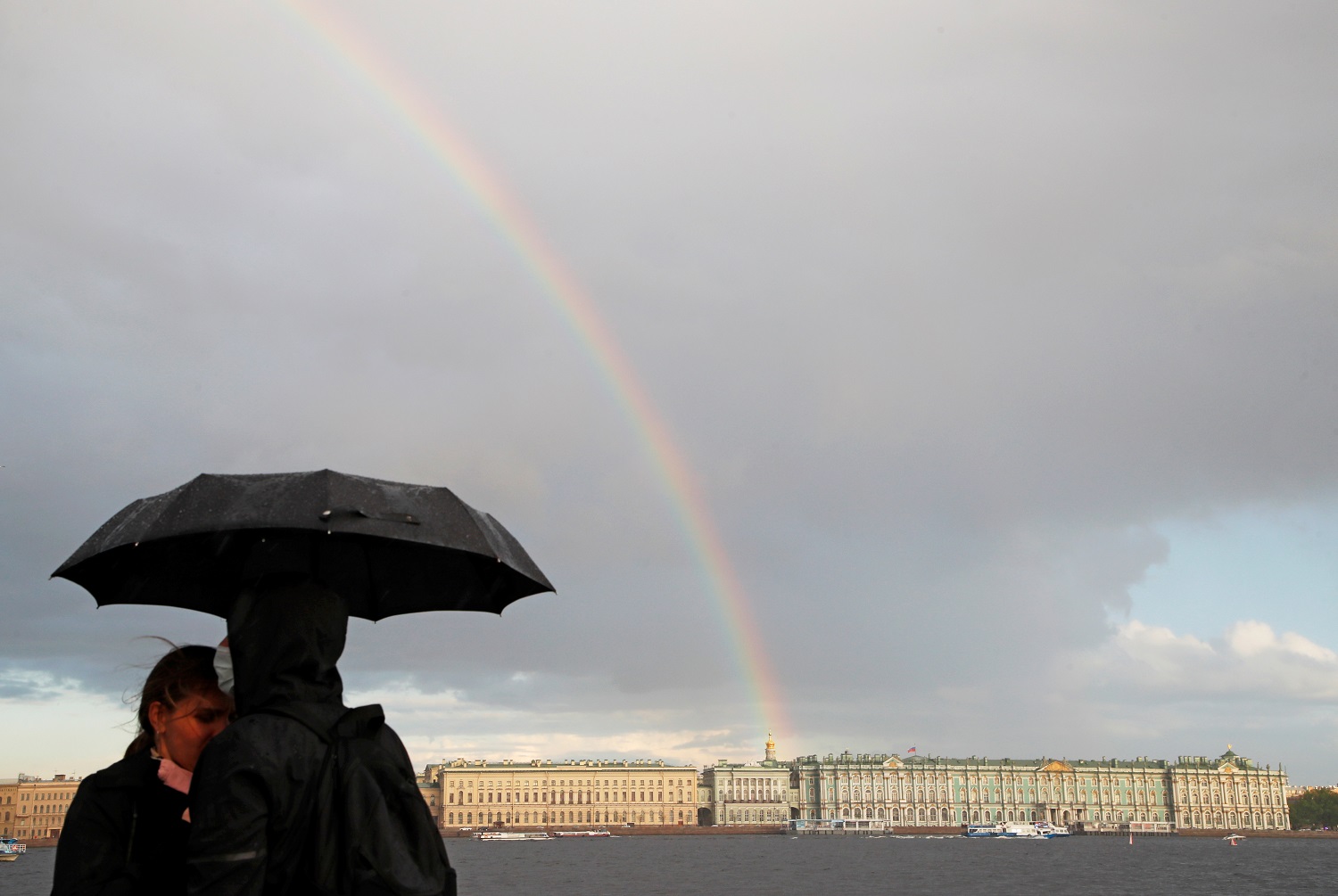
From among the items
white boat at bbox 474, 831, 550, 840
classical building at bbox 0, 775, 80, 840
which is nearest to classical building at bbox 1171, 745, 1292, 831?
white boat at bbox 474, 831, 550, 840

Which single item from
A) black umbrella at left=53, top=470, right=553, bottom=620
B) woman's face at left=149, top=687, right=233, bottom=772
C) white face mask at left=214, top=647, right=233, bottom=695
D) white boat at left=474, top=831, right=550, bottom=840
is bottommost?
white boat at left=474, top=831, right=550, bottom=840

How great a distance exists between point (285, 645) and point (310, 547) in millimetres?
1068

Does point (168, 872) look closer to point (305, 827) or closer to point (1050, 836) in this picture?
point (305, 827)

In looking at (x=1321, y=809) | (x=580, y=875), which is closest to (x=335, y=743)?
(x=580, y=875)

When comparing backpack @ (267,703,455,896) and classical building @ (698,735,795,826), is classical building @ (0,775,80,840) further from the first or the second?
backpack @ (267,703,455,896)

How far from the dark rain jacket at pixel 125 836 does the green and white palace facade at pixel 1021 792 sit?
16782cm

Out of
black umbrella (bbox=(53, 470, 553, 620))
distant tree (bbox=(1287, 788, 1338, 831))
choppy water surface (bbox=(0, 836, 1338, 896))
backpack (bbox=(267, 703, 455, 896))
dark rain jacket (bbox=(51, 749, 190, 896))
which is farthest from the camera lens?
distant tree (bbox=(1287, 788, 1338, 831))

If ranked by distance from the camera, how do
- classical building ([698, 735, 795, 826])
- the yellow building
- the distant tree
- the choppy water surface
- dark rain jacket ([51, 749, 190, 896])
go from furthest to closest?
the distant tree
classical building ([698, 735, 795, 826])
the yellow building
the choppy water surface
dark rain jacket ([51, 749, 190, 896])

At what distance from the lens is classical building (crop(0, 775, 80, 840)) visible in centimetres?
14600

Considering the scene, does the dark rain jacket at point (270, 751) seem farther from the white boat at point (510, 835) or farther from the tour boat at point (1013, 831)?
the tour boat at point (1013, 831)

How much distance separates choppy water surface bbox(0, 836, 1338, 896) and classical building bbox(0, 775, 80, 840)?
39.2 m

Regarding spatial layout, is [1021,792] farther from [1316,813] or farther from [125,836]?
[125,836]

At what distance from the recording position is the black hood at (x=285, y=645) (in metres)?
3.51

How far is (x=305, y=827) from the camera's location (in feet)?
11.0
